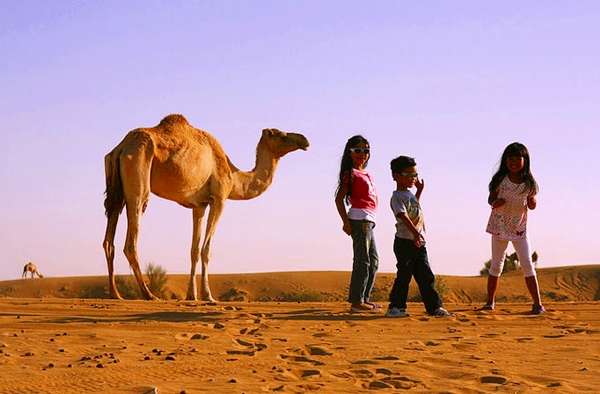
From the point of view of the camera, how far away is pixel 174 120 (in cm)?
1550

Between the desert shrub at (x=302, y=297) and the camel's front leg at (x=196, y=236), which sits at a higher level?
the camel's front leg at (x=196, y=236)

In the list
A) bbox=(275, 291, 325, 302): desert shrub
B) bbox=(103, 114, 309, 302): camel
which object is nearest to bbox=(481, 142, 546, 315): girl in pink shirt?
bbox=(103, 114, 309, 302): camel

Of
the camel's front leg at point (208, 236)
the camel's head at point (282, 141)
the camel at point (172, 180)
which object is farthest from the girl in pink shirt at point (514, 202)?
the camel's head at point (282, 141)

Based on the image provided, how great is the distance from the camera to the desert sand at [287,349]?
6203 mm

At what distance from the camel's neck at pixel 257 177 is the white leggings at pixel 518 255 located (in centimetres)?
617

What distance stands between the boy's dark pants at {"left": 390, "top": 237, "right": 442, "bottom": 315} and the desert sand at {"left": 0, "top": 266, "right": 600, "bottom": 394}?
0.95 ft

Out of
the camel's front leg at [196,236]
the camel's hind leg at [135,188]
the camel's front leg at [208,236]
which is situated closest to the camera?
the camel's hind leg at [135,188]

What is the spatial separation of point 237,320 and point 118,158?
17.4 feet

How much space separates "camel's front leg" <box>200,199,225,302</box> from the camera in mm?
14766

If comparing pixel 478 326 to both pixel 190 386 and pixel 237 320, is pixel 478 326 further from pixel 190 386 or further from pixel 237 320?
pixel 190 386

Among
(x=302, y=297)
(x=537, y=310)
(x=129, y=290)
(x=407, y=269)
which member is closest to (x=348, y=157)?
(x=407, y=269)

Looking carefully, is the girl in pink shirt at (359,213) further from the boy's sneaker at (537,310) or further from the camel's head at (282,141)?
the camel's head at (282,141)

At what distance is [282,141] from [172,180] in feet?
8.92

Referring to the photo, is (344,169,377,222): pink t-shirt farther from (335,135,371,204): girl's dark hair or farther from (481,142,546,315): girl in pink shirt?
(481,142,546,315): girl in pink shirt
